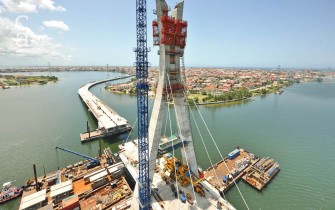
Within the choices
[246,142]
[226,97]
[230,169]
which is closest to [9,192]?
[230,169]

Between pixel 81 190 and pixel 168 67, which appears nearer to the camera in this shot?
pixel 168 67

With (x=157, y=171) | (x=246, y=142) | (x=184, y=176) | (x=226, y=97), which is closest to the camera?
(x=184, y=176)

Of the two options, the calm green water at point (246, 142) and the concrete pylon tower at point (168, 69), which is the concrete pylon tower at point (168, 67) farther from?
the calm green water at point (246, 142)

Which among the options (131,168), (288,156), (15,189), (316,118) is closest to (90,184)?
(131,168)

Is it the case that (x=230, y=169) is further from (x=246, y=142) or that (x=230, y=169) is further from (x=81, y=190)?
(x=81, y=190)

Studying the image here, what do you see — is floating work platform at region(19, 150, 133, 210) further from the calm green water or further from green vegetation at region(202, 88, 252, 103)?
green vegetation at region(202, 88, 252, 103)

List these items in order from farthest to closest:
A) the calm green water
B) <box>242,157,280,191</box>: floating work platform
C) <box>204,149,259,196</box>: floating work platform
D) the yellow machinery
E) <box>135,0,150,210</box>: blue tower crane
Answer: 1. <box>242,157,280,191</box>: floating work platform
2. <box>204,149,259,196</box>: floating work platform
3. the calm green water
4. the yellow machinery
5. <box>135,0,150,210</box>: blue tower crane

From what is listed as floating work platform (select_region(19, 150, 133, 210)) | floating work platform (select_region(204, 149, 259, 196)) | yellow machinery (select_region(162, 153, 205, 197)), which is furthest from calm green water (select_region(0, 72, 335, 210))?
yellow machinery (select_region(162, 153, 205, 197))
